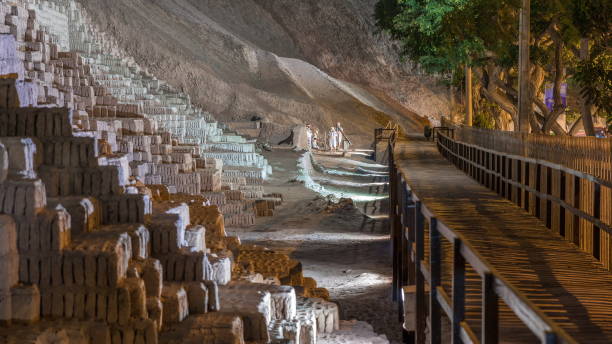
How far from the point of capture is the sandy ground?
632 inches

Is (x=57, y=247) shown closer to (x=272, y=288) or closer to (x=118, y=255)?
(x=118, y=255)

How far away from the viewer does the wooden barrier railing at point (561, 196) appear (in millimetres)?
9789

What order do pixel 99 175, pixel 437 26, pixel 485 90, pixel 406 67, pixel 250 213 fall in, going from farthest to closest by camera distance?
pixel 406 67
pixel 485 90
pixel 437 26
pixel 250 213
pixel 99 175

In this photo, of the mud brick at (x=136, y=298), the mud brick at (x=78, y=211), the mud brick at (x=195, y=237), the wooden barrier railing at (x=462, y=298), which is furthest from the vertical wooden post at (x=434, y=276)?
the mud brick at (x=195, y=237)

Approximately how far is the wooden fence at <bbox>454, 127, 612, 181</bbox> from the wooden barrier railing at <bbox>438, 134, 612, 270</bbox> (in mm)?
214

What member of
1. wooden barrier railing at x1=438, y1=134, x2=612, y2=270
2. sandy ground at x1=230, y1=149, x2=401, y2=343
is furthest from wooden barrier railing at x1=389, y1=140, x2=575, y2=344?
sandy ground at x1=230, y1=149, x2=401, y2=343

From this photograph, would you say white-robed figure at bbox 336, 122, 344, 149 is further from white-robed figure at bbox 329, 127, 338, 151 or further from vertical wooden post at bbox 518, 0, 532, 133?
vertical wooden post at bbox 518, 0, 532, 133

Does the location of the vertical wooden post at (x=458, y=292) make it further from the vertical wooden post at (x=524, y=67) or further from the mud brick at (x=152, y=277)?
the vertical wooden post at (x=524, y=67)

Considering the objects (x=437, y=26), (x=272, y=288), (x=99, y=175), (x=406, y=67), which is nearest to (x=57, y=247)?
(x=99, y=175)

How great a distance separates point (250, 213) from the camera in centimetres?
2586

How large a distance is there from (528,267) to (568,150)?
4193mm

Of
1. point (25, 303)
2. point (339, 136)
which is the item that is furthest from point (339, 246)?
point (339, 136)

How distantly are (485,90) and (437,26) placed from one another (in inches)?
147

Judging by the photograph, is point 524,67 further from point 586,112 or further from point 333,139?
point 333,139
